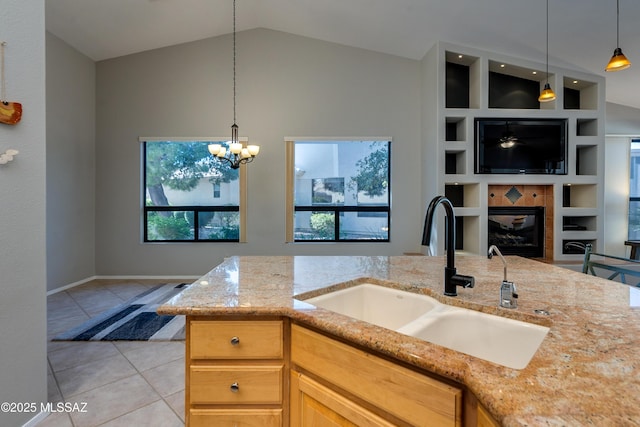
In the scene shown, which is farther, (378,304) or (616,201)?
(616,201)

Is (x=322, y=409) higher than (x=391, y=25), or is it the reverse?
(x=391, y=25)

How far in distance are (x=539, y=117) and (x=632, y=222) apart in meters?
3.46

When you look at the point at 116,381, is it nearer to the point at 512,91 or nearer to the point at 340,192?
the point at 340,192

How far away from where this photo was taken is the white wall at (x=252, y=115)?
A: 4.83m

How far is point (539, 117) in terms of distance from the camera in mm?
4184

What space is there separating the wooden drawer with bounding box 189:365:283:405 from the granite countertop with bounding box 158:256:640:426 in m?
0.22

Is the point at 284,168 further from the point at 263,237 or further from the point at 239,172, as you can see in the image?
the point at 263,237

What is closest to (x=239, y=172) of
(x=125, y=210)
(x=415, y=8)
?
(x=125, y=210)

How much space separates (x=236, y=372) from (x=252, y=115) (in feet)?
14.7

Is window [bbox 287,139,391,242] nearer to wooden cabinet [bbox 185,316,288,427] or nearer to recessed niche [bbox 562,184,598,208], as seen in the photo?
recessed niche [bbox 562,184,598,208]

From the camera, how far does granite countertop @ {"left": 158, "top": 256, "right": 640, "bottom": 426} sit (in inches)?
21.2

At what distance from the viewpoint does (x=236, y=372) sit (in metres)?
1.06


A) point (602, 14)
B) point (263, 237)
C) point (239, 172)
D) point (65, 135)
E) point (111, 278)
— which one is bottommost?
point (111, 278)

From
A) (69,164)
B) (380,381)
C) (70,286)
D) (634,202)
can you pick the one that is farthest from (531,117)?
(70,286)
